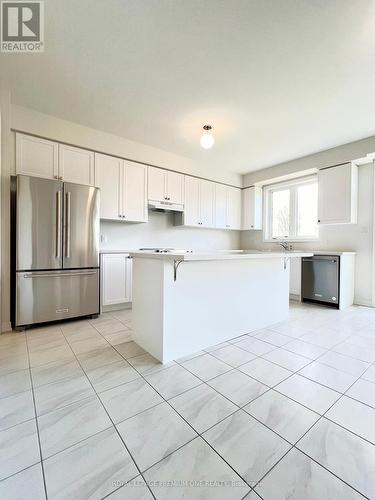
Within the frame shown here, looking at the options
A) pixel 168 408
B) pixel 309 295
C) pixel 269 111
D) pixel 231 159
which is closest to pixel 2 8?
pixel 269 111

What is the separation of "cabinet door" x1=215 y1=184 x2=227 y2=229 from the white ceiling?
5.48ft

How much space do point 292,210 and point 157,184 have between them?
9.69 feet

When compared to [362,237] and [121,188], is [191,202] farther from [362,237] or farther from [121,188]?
[362,237]

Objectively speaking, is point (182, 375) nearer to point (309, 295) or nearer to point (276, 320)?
point (276, 320)

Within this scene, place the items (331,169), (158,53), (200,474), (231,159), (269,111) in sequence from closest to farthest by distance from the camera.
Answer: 1. (200,474)
2. (158,53)
3. (269,111)
4. (331,169)
5. (231,159)

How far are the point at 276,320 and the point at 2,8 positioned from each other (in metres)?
4.02

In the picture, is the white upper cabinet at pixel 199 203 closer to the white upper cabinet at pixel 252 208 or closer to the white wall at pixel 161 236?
the white wall at pixel 161 236

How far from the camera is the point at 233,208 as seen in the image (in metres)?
5.49

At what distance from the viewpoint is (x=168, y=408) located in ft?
4.72

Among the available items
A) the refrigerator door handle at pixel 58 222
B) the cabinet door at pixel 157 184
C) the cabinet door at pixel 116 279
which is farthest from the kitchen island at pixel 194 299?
the cabinet door at pixel 157 184

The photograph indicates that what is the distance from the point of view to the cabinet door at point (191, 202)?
Result: 4.59 m

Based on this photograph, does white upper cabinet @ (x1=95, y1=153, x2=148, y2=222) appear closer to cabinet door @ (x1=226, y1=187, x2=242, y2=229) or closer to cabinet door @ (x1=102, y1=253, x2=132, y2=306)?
cabinet door @ (x1=102, y1=253, x2=132, y2=306)

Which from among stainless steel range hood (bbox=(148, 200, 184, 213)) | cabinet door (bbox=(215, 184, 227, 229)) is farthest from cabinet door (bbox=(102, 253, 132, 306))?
cabinet door (bbox=(215, 184, 227, 229))

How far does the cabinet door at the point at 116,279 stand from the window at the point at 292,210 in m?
3.42
